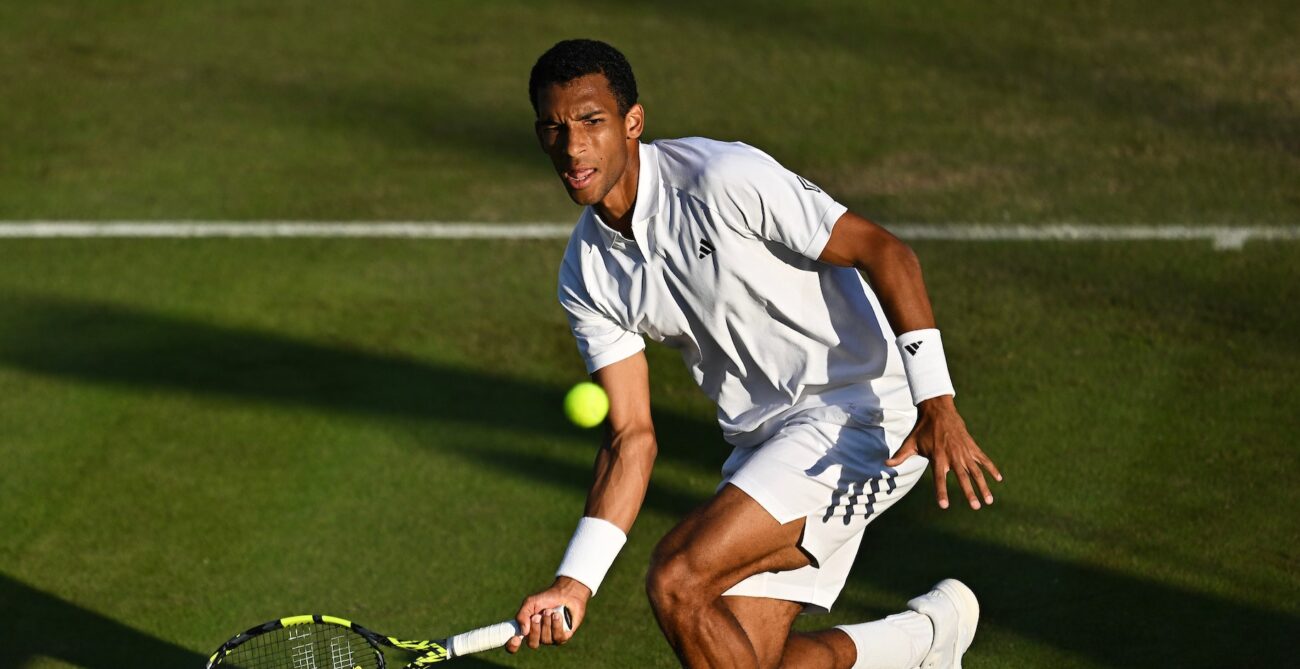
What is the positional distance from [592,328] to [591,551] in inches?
27.3

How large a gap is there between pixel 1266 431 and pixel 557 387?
292 centimetres

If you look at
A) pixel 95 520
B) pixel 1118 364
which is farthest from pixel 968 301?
pixel 95 520

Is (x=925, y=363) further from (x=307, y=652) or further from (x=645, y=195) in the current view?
(x=307, y=652)

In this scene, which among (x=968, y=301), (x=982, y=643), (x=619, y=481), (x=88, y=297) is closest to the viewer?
(x=619, y=481)

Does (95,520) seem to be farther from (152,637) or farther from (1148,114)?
(1148,114)

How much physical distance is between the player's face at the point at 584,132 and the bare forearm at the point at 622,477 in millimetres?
743

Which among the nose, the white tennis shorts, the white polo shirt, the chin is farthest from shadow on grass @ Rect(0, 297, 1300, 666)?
the nose

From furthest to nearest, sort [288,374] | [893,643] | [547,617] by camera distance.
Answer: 1. [288,374]
2. [893,643]
3. [547,617]

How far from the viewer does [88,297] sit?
836 centimetres

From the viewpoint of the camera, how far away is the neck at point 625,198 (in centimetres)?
476

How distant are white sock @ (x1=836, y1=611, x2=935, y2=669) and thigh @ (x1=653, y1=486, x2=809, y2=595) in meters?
0.56

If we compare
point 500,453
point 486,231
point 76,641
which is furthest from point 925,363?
point 486,231

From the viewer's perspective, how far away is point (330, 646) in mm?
5266

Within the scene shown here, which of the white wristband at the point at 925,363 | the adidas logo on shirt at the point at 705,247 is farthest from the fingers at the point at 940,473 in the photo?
the adidas logo on shirt at the point at 705,247
